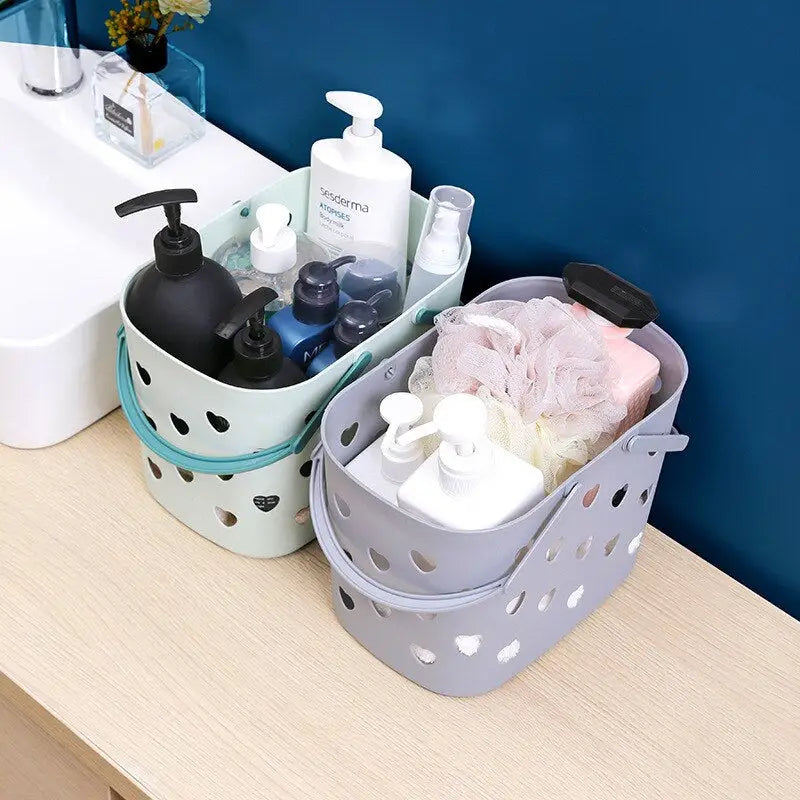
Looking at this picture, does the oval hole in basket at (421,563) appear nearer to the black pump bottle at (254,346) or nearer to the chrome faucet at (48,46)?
the black pump bottle at (254,346)

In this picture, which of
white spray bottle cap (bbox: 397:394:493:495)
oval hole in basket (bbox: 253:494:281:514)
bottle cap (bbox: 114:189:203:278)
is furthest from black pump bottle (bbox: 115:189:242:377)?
white spray bottle cap (bbox: 397:394:493:495)

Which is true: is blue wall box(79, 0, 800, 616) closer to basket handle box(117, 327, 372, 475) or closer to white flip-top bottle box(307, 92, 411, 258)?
white flip-top bottle box(307, 92, 411, 258)

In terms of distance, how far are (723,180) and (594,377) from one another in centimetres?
16

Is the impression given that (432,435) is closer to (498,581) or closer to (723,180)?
(498,581)

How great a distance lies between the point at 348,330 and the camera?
0.84 metres

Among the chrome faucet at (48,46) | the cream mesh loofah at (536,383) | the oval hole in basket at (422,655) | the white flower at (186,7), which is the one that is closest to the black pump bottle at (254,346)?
the cream mesh loofah at (536,383)

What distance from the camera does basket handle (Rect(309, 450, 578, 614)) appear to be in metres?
0.75

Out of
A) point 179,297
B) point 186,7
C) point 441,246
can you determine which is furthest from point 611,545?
point 186,7

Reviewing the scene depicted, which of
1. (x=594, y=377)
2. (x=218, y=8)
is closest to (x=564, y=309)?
(x=594, y=377)

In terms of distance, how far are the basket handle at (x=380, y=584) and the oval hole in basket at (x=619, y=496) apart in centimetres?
9

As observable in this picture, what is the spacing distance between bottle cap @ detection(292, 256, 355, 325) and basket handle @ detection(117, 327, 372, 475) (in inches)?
1.8

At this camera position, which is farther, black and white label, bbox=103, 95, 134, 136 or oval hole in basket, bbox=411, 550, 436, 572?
black and white label, bbox=103, 95, 134, 136

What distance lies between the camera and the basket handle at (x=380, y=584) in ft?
2.46

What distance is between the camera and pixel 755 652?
35.6 inches
